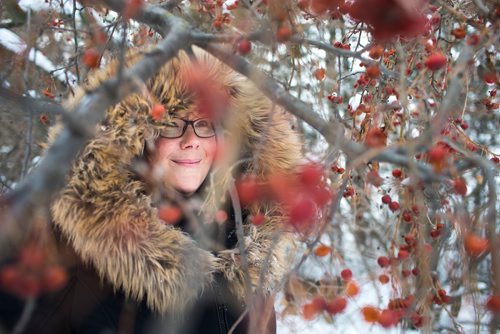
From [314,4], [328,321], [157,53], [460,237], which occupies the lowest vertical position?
[328,321]

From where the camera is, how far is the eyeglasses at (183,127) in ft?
4.99

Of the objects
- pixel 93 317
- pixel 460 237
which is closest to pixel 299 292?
pixel 460 237

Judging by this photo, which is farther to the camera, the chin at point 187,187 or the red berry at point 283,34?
the chin at point 187,187

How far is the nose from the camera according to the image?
1.54m

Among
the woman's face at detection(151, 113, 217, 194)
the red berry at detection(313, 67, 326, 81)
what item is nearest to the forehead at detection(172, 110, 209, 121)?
the woman's face at detection(151, 113, 217, 194)

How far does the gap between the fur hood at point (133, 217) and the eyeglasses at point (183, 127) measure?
0.17ft

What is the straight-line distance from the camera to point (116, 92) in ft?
2.10

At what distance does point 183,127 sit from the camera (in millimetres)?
1542

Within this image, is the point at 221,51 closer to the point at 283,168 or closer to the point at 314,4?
the point at 314,4

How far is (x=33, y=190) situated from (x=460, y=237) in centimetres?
84

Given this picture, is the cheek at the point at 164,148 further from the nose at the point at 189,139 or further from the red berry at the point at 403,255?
the red berry at the point at 403,255

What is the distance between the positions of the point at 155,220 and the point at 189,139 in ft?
0.88

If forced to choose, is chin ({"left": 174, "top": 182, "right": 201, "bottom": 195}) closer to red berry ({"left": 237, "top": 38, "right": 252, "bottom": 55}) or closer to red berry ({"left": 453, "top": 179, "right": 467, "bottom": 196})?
red berry ({"left": 237, "top": 38, "right": 252, "bottom": 55})

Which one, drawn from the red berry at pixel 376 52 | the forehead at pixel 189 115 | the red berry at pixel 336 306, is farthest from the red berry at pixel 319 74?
the red berry at pixel 336 306
